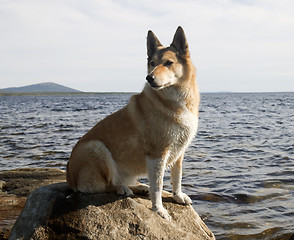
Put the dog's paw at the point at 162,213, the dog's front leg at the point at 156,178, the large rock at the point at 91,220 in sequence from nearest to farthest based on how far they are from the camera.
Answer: the large rock at the point at 91,220
the dog's front leg at the point at 156,178
the dog's paw at the point at 162,213

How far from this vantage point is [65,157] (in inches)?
502

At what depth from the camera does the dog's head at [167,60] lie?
472 cm

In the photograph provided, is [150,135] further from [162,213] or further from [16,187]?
[16,187]

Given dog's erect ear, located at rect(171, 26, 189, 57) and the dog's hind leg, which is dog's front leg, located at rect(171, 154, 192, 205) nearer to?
the dog's hind leg

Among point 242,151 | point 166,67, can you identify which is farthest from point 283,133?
point 166,67

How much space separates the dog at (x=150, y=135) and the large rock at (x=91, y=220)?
20 cm

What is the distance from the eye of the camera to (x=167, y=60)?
4945 mm

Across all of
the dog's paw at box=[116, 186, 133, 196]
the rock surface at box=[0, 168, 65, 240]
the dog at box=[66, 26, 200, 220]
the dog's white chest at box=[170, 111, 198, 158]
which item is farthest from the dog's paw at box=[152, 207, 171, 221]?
the rock surface at box=[0, 168, 65, 240]

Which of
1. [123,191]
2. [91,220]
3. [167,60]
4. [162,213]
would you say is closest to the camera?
[91,220]

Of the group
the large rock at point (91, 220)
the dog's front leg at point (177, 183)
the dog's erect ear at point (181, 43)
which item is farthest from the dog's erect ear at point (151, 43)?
the large rock at point (91, 220)

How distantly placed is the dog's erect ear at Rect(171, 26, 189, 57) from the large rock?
2.41 m

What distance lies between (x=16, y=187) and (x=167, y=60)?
4.96 meters

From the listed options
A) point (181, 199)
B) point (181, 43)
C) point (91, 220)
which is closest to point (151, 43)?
point (181, 43)

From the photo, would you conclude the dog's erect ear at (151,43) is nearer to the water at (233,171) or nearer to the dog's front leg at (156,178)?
the dog's front leg at (156,178)
